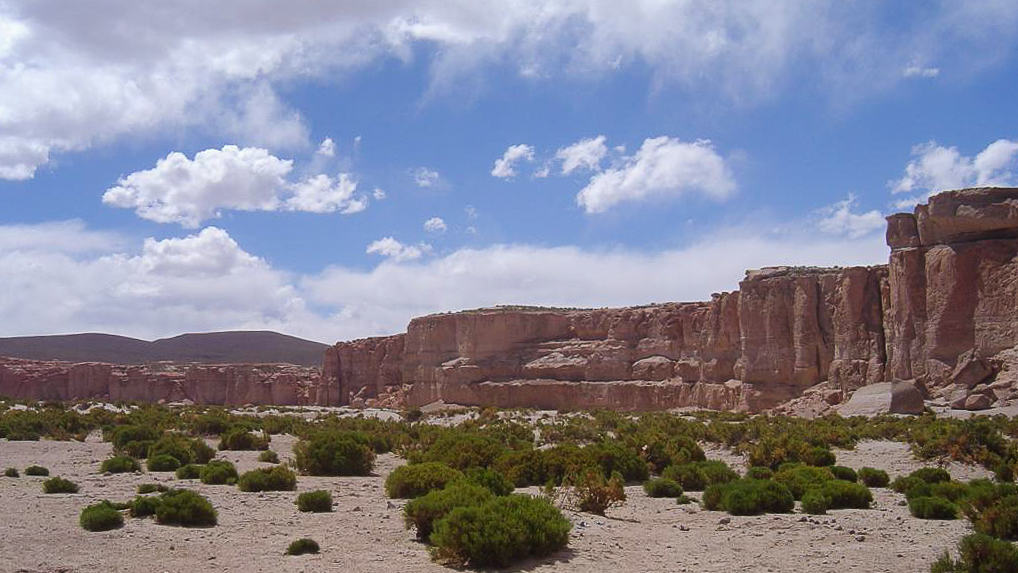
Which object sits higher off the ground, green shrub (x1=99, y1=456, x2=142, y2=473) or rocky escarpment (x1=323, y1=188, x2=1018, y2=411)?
rocky escarpment (x1=323, y1=188, x2=1018, y2=411)

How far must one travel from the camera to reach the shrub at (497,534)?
10023mm

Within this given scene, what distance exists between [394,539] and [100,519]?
14.3 feet

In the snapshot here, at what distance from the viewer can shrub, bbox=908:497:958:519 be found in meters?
13.5

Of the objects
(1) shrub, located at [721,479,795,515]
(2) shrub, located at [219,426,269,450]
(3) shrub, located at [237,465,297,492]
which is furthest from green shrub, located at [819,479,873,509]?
(2) shrub, located at [219,426,269,450]

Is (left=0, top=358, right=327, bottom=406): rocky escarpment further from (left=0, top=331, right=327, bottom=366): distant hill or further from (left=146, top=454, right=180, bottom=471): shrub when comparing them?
(left=146, top=454, right=180, bottom=471): shrub

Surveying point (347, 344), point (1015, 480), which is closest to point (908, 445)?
point (1015, 480)

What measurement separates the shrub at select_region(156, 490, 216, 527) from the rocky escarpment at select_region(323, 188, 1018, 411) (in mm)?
30099

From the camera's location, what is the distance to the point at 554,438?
29.7 m

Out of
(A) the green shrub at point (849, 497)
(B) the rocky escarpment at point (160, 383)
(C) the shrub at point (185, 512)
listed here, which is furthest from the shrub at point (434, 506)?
(B) the rocky escarpment at point (160, 383)

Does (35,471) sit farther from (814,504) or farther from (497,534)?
(814,504)

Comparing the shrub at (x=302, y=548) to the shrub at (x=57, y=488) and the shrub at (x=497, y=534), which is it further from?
Result: the shrub at (x=57, y=488)

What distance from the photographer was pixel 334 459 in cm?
2047

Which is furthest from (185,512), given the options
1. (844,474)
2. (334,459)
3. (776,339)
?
(776,339)

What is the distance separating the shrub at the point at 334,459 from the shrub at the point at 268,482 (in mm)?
2892
